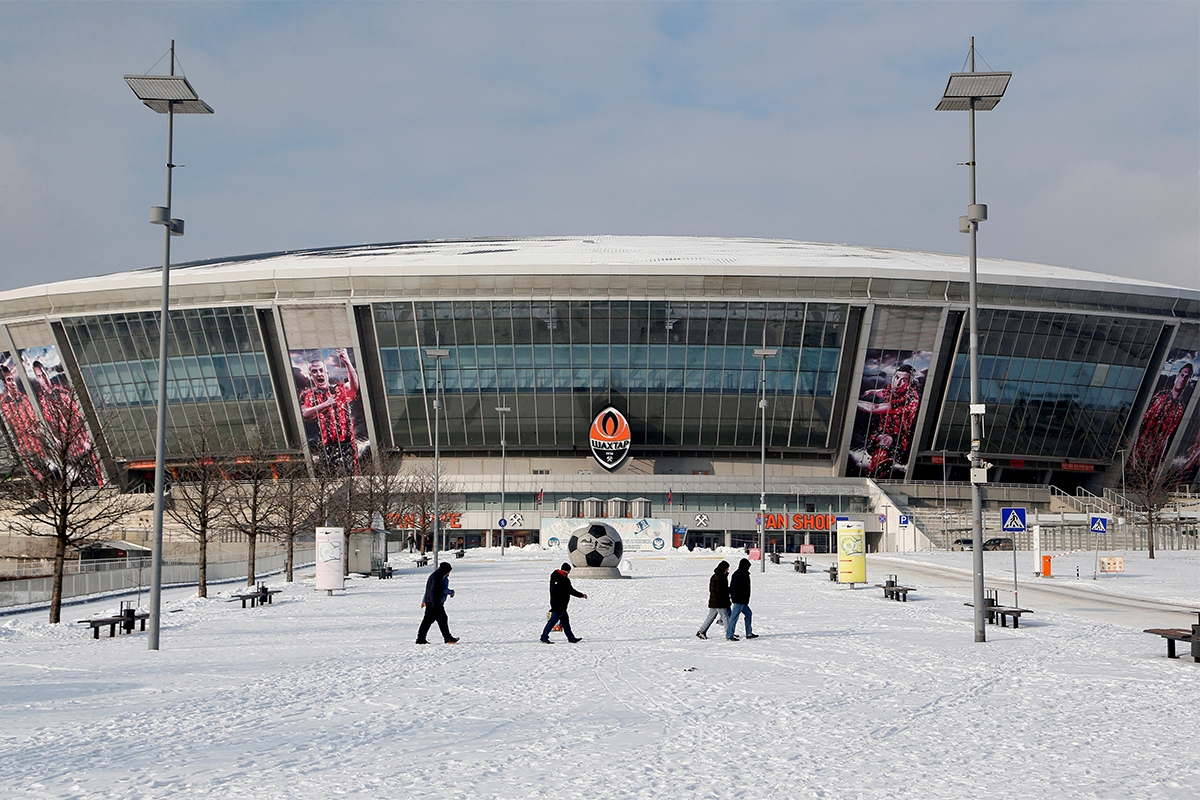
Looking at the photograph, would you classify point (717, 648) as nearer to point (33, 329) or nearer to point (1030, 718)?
point (1030, 718)

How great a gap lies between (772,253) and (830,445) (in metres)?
15.7

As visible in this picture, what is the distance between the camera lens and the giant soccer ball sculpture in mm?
44625

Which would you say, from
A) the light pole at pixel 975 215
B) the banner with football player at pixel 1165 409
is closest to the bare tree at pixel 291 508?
the light pole at pixel 975 215

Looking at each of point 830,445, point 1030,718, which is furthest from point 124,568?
point 830,445

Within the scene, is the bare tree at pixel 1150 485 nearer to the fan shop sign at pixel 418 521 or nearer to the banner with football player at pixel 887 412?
the banner with football player at pixel 887 412

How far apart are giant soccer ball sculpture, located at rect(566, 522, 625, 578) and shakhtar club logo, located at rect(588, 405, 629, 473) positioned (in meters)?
35.5

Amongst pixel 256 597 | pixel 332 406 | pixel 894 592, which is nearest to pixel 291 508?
pixel 256 597

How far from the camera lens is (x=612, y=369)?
7869 cm

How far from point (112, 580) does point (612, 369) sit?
4618 centimetres

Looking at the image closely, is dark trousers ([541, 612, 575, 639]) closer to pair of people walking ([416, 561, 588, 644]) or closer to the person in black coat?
pair of people walking ([416, 561, 588, 644])

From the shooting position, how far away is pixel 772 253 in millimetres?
84938

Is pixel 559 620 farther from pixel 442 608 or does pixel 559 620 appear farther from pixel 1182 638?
pixel 1182 638

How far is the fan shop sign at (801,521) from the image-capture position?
83188mm

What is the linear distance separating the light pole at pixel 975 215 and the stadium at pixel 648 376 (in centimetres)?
5067
